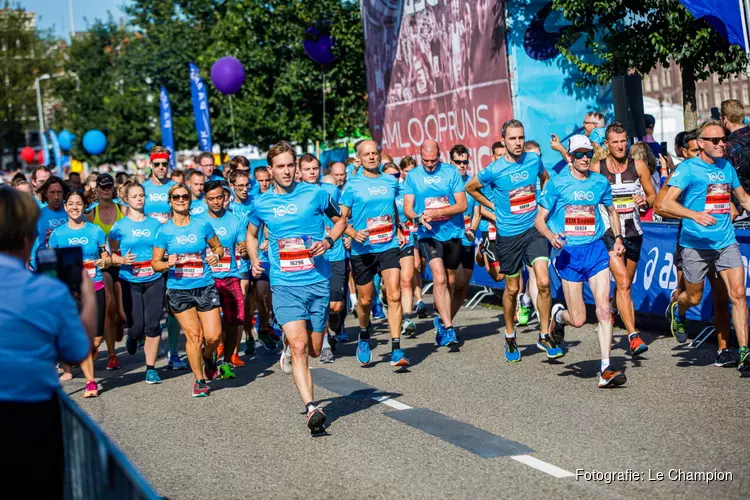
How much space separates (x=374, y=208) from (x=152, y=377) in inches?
110

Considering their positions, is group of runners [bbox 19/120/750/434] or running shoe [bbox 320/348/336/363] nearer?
group of runners [bbox 19/120/750/434]

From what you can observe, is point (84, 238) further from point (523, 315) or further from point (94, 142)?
point (94, 142)

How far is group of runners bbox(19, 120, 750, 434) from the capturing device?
28.4ft

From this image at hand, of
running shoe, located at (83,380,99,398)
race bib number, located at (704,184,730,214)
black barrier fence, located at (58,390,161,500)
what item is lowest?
running shoe, located at (83,380,99,398)

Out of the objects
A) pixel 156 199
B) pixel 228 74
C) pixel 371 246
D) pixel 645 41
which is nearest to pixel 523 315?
pixel 371 246

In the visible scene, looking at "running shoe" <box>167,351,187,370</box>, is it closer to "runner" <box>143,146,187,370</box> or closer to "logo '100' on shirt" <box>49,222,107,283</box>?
"logo '100' on shirt" <box>49,222,107,283</box>

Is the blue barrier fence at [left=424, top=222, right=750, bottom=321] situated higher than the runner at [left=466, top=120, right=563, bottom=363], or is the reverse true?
the runner at [left=466, top=120, right=563, bottom=363]

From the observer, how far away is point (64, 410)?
4688 mm

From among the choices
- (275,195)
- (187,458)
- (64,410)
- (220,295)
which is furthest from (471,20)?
(64,410)

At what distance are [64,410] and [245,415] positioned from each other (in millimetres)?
4349

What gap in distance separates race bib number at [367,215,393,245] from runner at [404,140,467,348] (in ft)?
2.18

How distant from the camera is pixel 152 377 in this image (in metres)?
11.0

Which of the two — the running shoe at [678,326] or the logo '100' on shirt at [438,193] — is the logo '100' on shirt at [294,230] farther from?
the running shoe at [678,326]

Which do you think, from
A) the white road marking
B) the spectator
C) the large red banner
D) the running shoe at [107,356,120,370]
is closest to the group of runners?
the running shoe at [107,356,120,370]
